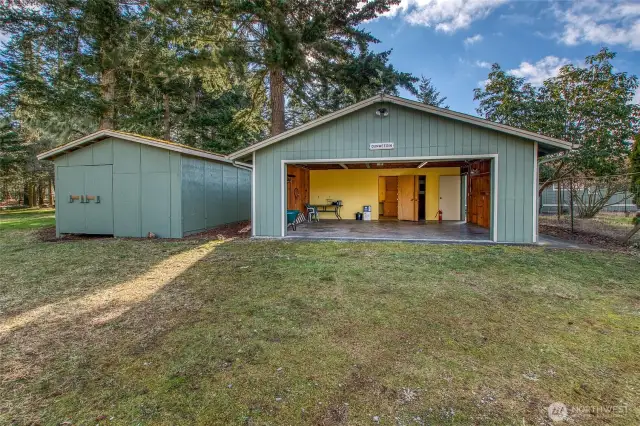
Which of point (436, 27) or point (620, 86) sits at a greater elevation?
point (436, 27)

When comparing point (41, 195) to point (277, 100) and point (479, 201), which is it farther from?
point (479, 201)

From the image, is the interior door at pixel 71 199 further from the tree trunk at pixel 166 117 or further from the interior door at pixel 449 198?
the interior door at pixel 449 198

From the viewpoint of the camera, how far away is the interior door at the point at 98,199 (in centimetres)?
927

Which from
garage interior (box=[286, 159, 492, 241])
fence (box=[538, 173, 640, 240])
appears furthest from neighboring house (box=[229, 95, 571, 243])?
garage interior (box=[286, 159, 492, 241])

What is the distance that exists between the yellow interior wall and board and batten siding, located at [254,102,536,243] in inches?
230

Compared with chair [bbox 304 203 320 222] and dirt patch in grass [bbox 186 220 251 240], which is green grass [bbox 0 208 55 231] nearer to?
dirt patch in grass [bbox 186 220 251 240]

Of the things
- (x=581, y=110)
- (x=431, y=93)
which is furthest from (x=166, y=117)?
(x=431, y=93)

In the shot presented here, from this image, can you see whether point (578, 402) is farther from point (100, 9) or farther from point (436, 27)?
point (100, 9)

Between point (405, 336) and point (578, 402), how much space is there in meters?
1.26

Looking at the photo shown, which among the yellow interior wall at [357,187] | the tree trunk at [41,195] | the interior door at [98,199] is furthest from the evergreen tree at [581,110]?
the tree trunk at [41,195]

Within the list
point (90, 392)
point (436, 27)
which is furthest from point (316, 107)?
point (90, 392)

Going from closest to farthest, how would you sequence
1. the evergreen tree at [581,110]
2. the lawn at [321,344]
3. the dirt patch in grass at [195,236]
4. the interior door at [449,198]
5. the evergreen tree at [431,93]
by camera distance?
the lawn at [321,344], the dirt patch in grass at [195,236], the evergreen tree at [581,110], the interior door at [449,198], the evergreen tree at [431,93]

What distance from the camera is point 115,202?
923 centimetres

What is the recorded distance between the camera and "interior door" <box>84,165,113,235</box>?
9.27 meters
